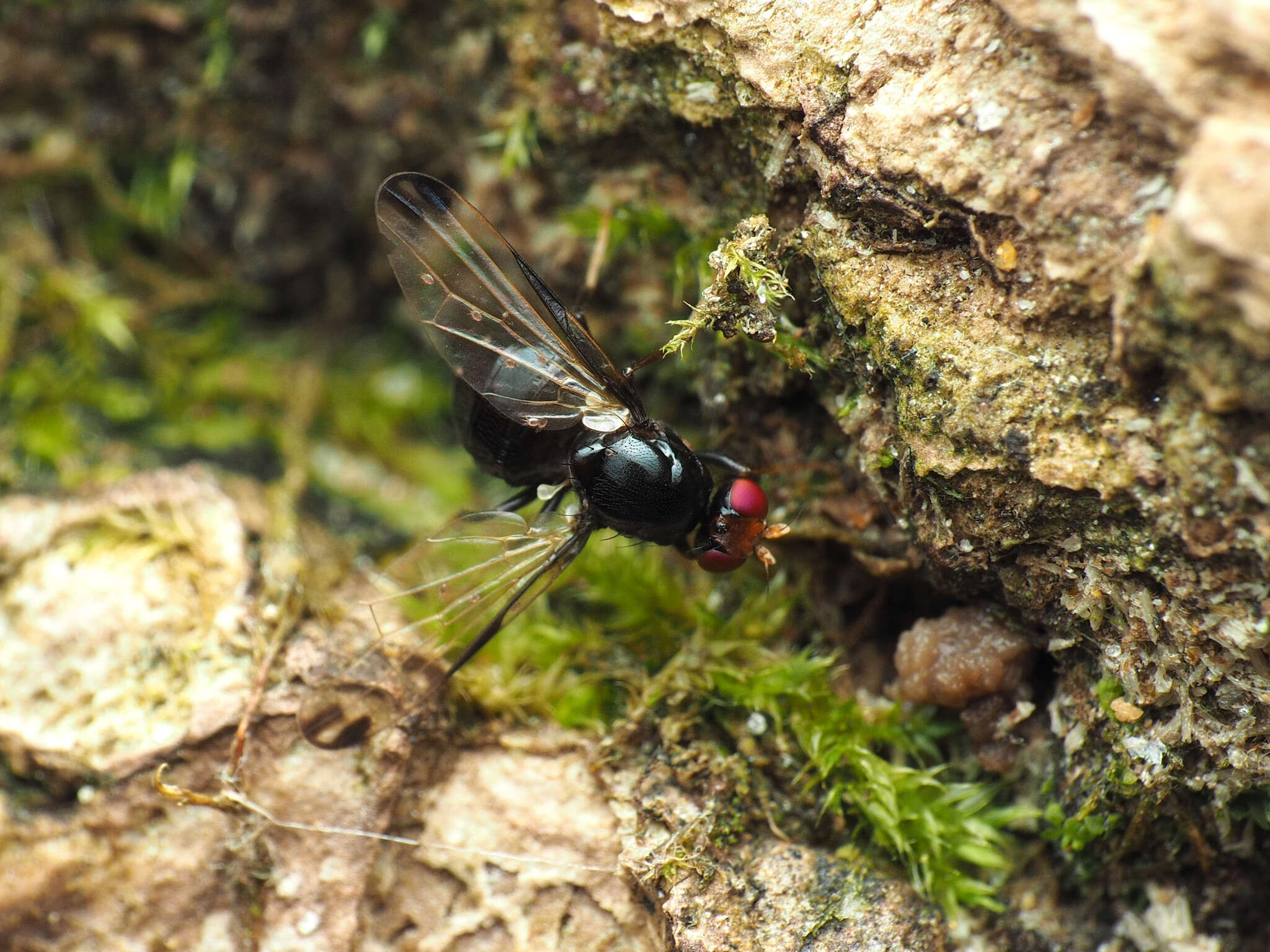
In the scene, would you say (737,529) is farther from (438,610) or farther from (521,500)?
(438,610)

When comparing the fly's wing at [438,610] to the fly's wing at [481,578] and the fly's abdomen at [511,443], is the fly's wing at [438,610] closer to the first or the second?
the fly's wing at [481,578]

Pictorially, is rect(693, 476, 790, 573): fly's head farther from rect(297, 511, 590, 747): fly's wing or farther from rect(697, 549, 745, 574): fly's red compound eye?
rect(297, 511, 590, 747): fly's wing

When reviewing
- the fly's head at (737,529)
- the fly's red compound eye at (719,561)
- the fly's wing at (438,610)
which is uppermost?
the fly's head at (737,529)

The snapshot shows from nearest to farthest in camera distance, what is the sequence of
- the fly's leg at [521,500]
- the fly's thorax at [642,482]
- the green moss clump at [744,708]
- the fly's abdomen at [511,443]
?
the green moss clump at [744,708] → the fly's thorax at [642,482] → the fly's abdomen at [511,443] → the fly's leg at [521,500]

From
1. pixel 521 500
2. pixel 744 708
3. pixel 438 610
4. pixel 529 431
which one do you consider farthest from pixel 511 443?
pixel 744 708

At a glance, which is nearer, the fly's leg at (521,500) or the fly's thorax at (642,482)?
the fly's thorax at (642,482)

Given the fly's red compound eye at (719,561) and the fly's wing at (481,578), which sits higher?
the fly's red compound eye at (719,561)

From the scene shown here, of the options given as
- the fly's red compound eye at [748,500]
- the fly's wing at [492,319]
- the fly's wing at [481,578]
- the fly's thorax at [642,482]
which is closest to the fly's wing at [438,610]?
the fly's wing at [481,578]

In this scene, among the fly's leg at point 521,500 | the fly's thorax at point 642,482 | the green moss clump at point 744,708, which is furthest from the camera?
the fly's leg at point 521,500
